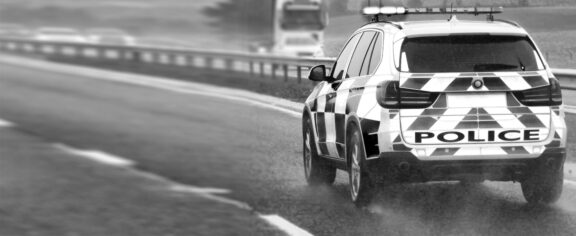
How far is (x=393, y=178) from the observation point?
5797 millimetres

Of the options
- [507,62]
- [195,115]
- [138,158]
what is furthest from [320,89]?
[195,115]

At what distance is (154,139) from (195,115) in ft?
13.8

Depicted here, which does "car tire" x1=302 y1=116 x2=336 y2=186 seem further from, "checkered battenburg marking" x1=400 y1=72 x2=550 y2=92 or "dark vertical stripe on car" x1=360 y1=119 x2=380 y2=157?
"checkered battenburg marking" x1=400 y1=72 x2=550 y2=92

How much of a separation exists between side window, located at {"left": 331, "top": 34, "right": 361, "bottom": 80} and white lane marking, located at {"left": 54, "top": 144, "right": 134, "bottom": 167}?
35.8ft

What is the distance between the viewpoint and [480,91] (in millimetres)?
5578

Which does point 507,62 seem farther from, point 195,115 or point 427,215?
point 195,115

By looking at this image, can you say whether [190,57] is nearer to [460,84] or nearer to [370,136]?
[370,136]

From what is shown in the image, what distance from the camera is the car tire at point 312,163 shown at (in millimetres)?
5758

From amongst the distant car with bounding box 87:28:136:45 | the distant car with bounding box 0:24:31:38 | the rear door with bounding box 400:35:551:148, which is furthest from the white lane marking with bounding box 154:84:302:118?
the distant car with bounding box 0:24:31:38

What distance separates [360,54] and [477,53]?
1.76 ft

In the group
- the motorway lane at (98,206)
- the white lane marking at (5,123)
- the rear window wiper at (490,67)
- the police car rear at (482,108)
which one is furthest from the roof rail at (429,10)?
the white lane marking at (5,123)

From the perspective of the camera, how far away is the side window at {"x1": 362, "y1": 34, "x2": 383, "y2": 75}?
5.86 metres

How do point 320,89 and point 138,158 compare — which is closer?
point 320,89

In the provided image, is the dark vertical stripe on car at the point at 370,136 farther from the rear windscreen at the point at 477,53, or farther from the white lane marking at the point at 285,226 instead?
the white lane marking at the point at 285,226
